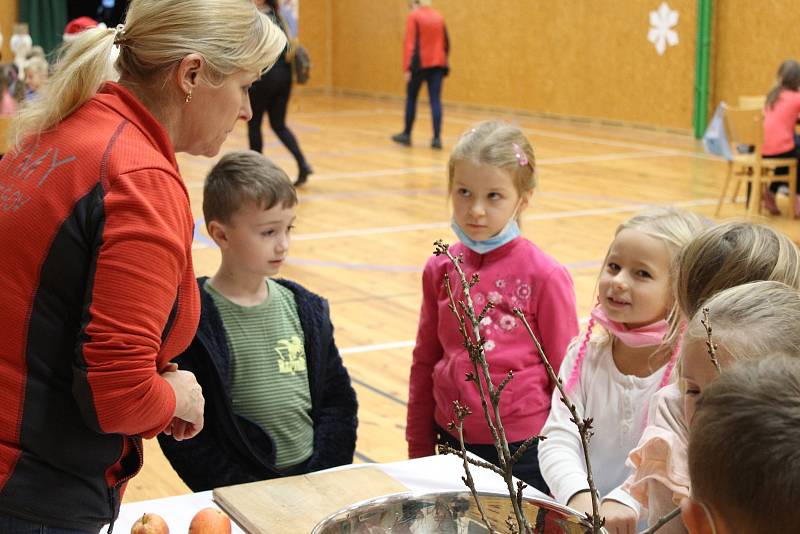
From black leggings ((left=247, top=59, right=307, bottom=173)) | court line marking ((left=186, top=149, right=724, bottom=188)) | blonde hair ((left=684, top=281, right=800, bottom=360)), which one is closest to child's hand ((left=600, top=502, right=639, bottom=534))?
blonde hair ((left=684, top=281, right=800, bottom=360))

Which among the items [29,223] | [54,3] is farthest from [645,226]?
[54,3]

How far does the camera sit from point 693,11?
12.4 meters

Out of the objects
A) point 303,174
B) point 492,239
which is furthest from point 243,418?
point 303,174

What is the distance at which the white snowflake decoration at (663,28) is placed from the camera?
12.7 meters

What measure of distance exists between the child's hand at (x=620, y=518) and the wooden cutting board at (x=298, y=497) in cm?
37

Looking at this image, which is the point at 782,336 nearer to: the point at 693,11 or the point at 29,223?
the point at 29,223

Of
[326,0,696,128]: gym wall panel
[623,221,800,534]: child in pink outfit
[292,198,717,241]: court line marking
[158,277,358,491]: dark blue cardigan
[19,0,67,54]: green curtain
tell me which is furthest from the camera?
[19,0,67,54]: green curtain

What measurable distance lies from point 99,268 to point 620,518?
0.98m

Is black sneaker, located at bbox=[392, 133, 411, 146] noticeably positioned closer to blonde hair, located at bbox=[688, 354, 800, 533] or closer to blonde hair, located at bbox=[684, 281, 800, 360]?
blonde hair, located at bbox=[684, 281, 800, 360]

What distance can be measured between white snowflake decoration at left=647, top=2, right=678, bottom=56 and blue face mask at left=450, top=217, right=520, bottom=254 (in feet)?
34.0

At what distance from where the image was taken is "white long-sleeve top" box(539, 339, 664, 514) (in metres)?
2.33

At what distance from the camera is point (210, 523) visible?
5.97 feet

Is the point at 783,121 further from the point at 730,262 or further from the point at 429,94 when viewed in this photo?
the point at 730,262

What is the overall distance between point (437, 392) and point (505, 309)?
0.91 ft
